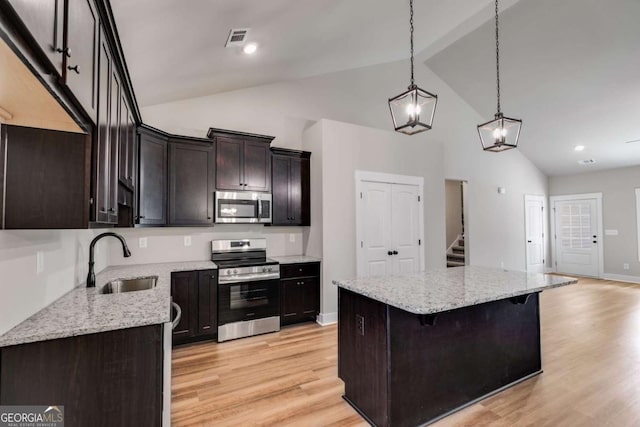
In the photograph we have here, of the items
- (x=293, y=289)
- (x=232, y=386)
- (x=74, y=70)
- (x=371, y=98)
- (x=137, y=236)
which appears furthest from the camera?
(x=371, y=98)

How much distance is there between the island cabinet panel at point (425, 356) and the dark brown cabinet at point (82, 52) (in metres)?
1.93

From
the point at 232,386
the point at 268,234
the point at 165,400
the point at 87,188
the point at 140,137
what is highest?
the point at 140,137

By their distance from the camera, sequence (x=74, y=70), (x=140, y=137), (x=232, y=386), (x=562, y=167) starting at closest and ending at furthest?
(x=74, y=70)
(x=232, y=386)
(x=140, y=137)
(x=562, y=167)

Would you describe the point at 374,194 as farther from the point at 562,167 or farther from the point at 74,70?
the point at 562,167

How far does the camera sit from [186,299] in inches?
132

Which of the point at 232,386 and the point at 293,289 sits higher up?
the point at 293,289

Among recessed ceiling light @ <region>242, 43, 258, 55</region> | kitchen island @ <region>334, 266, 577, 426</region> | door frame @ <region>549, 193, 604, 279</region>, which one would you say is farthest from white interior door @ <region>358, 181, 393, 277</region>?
door frame @ <region>549, 193, 604, 279</region>

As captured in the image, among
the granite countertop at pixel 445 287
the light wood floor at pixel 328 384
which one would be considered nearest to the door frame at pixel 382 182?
the light wood floor at pixel 328 384

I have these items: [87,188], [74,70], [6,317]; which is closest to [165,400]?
[6,317]

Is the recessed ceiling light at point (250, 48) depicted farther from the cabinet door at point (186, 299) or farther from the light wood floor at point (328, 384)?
the light wood floor at point (328, 384)

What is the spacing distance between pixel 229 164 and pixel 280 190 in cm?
79

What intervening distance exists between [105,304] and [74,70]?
1.42 meters

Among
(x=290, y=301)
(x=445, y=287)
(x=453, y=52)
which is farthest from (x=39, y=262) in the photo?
(x=453, y=52)

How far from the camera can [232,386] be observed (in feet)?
8.54
